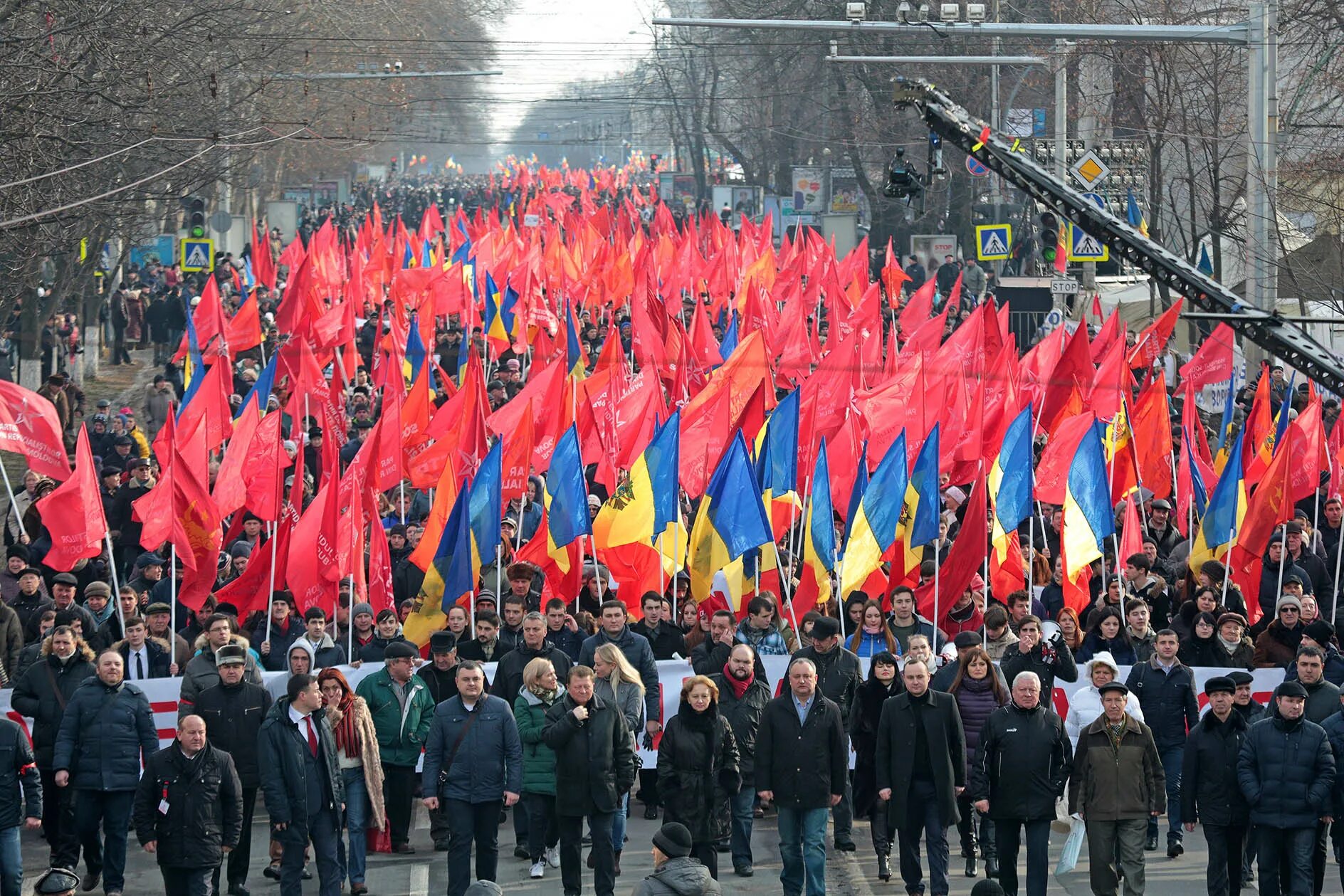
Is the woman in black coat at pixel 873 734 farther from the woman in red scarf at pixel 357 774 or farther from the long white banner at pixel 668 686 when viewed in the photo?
the woman in red scarf at pixel 357 774

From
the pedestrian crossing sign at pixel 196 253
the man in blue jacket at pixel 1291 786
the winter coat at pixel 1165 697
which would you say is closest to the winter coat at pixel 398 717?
the winter coat at pixel 1165 697

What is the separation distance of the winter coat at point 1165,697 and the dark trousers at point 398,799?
3.83m

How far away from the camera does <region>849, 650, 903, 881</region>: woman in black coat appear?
1135cm

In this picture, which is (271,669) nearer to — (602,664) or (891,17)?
(602,664)

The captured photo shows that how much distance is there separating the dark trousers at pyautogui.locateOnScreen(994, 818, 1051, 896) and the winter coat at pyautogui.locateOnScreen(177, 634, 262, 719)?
3.87m

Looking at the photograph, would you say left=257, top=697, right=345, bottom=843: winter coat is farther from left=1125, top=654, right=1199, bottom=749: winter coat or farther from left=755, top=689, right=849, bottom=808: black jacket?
left=1125, top=654, right=1199, bottom=749: winter coat

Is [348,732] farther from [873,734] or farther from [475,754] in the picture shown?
[873,734]

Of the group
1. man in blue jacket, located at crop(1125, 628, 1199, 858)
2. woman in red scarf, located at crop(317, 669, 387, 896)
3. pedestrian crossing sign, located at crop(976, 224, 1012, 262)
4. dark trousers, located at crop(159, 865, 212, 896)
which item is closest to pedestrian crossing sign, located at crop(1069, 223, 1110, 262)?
pedestrian crossing sign, located at crop(976, 224, 1012, 262)

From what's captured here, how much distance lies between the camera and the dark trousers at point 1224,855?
10.8m

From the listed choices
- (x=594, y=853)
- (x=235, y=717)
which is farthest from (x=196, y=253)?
(x=594, y=853)

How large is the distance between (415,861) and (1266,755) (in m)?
4.40

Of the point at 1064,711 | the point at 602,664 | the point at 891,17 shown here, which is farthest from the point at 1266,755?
the point at 891,17

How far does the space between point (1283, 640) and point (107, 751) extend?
6.48 meters

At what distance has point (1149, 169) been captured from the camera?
112ft
